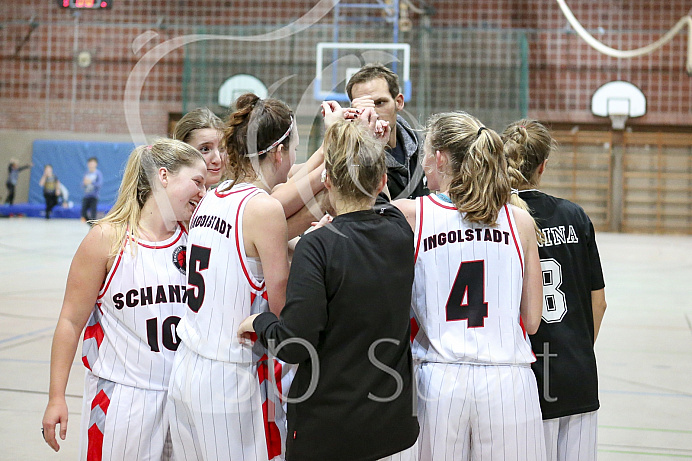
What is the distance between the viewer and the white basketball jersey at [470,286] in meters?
2.20

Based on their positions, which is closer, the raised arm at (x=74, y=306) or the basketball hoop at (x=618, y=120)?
the raised arm at (x=74, y=306)

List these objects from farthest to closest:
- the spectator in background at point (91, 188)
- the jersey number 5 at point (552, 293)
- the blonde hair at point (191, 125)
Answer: the spectator in background at point (91, 188) < the blonde hair at point (191, 125) < the jersey number 5 at point (552, 293)

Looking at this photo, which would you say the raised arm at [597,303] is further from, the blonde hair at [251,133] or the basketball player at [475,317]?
the blonde hair at [251,133]

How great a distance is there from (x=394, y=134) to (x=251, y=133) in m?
1.14

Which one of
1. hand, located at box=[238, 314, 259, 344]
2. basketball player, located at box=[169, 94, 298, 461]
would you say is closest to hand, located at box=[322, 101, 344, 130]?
basketball player, located at box=[169, 94, 298, 461]

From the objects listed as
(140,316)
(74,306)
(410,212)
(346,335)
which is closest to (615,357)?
(410,212)

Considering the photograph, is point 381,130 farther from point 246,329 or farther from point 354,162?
point 246,329

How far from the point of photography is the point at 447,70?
1783cm

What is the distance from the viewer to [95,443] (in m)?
2.25

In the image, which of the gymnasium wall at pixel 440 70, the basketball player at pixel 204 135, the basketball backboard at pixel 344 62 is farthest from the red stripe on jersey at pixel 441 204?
the gymnasium wall at pixel 440 70

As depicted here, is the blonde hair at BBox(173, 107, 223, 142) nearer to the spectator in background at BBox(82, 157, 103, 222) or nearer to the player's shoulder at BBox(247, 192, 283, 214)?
the player's shoulder at BBox(247, 192, 283, 214)

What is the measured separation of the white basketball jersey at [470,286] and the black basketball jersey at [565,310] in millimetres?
275

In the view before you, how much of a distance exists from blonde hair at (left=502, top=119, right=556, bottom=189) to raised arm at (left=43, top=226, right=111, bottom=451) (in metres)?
1.47

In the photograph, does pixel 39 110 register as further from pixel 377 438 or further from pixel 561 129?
pixel 377 438
